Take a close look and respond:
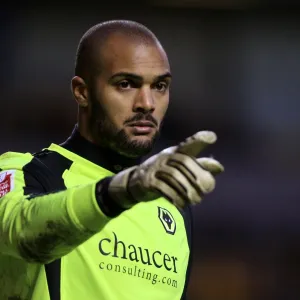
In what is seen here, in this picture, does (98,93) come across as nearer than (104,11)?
Yes

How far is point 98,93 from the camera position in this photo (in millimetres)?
2408

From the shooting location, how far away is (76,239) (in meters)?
1.81

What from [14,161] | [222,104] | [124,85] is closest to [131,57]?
[124,85]

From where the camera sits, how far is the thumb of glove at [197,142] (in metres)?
1.62

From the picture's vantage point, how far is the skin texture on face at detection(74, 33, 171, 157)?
233cm

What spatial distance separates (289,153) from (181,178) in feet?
14.0

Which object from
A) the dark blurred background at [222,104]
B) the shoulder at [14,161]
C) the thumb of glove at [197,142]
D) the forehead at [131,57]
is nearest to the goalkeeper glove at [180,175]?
the thumb of glove at [197,142]

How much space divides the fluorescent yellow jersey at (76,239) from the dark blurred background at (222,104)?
2.90m

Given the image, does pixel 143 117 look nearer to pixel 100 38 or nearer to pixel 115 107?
pixel 115 107

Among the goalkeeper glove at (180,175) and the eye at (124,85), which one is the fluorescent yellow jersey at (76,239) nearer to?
the goalkeeper glove at (180,175)

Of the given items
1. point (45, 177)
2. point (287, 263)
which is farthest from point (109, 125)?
point (287, 263)

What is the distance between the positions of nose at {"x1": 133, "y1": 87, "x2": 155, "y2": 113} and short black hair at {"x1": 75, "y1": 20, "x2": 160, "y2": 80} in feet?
0.50

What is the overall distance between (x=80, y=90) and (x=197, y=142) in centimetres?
92

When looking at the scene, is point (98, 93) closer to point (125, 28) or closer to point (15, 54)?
point (125, 28)
